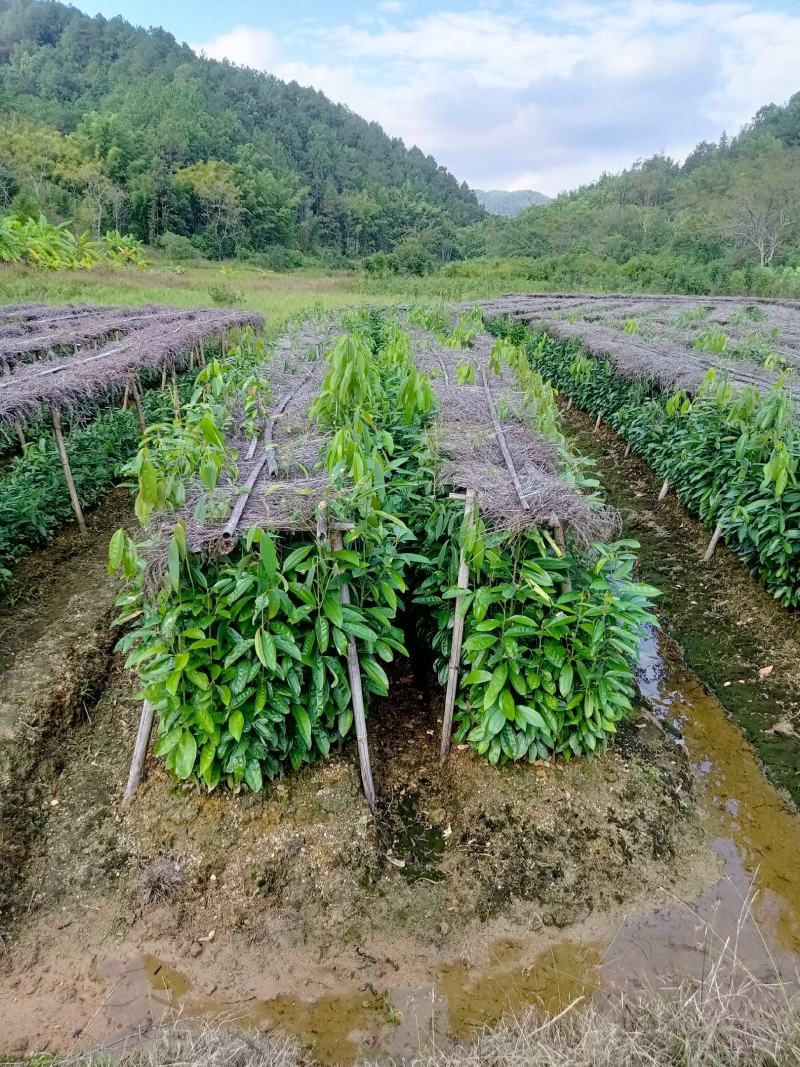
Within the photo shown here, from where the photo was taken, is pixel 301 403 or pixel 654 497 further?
pixel 654 497

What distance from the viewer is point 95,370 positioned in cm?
634

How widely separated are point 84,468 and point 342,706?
5074 mm

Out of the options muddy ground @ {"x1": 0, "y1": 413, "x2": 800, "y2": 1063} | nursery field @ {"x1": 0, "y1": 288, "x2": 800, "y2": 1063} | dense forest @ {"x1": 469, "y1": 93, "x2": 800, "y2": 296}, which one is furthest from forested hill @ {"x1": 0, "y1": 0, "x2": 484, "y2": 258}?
muddy ground @ {"x1": 0, "y1": 413, "x2": 800, "y2": 1063}

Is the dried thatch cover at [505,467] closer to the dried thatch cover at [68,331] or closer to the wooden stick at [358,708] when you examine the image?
the wooden stick at [358,708]

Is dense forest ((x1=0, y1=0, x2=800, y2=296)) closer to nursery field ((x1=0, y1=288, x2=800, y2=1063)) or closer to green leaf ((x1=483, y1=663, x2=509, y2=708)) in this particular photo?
nursery field ((x1=0, y1=288, x2=800, y2=1063))

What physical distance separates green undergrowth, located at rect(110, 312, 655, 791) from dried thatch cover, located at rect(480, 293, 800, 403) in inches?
187

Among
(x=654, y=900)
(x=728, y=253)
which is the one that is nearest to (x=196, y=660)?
(x=654, y=900)

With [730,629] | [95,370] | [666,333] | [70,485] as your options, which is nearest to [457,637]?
[730,629]

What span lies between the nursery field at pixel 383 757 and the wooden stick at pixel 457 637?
23mm

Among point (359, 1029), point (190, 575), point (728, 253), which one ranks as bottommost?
point (359, 1029)

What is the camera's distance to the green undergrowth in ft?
9.57

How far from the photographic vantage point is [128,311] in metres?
12.1

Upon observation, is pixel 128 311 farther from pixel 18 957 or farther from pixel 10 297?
pixel 18 957

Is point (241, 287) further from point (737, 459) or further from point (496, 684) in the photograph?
point (496, 684)
